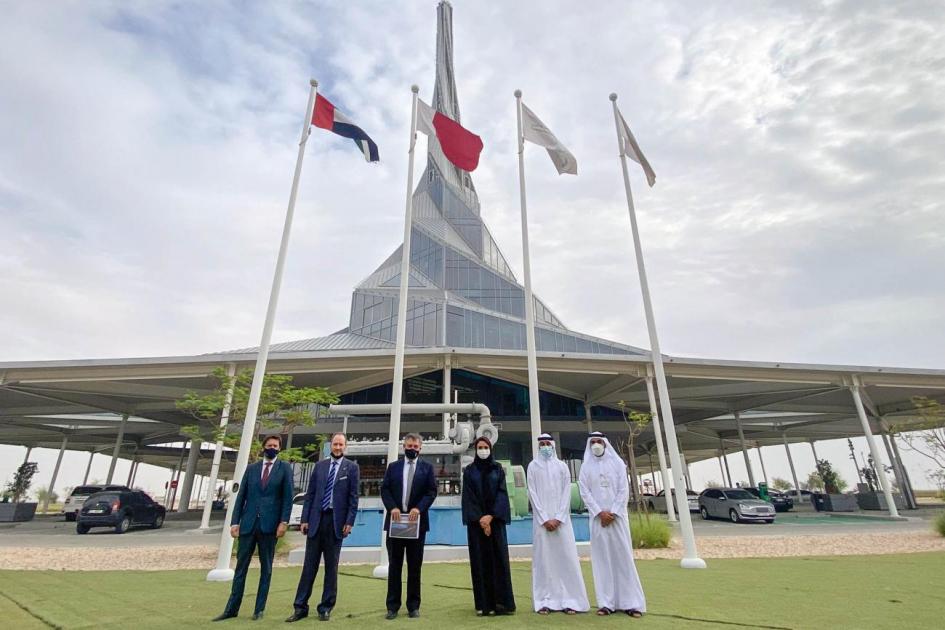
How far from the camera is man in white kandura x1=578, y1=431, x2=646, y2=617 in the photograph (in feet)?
15.6

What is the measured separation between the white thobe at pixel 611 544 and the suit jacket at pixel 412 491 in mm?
1746

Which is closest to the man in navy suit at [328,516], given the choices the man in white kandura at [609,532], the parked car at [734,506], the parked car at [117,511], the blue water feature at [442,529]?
the man in white kandura at [609,532]

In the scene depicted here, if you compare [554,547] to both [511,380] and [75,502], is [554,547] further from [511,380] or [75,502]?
[75,502]


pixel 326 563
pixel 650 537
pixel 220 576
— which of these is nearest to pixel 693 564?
pixel 650 537

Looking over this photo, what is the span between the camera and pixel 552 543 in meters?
5.11

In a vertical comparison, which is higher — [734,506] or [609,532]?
[609,532]

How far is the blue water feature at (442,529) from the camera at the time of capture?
32.0 feet

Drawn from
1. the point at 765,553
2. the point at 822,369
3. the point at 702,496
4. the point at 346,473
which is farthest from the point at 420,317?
the point at 346,473

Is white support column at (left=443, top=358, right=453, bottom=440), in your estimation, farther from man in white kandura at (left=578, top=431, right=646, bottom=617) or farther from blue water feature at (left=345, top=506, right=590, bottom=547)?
man in white kandura at (left=578, top=431, right=646, bottom=617)

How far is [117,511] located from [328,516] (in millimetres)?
17013

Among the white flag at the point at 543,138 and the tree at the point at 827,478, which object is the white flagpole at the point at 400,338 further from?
the tree at the point at 827,478

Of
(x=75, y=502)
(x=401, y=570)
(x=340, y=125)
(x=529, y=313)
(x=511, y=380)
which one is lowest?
(x=401, y=570)

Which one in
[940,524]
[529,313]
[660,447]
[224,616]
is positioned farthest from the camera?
[660,447]

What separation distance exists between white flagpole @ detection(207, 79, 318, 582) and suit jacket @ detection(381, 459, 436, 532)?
2984 mm
